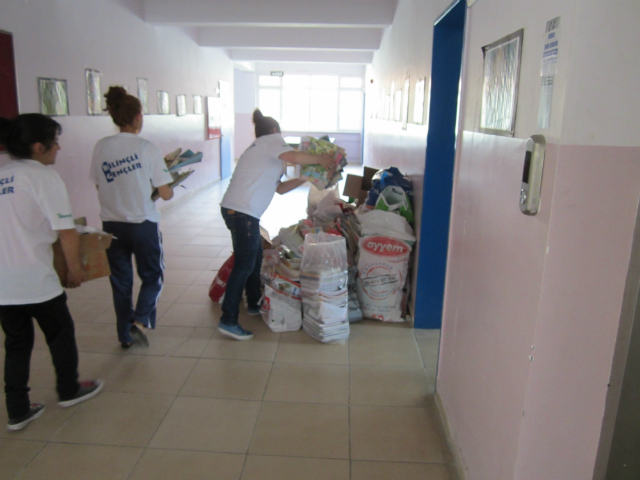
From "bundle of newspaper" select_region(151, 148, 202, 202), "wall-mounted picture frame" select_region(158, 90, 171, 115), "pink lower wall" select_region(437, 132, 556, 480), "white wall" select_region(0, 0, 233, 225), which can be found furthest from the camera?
"wall-mounted picture frame" select_region(158, 90, 171, 115)

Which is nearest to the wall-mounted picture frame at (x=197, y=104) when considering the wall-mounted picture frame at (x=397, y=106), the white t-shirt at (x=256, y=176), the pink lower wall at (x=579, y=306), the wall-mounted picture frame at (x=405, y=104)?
the wall-mounted picture frame at (x=397, y=106)

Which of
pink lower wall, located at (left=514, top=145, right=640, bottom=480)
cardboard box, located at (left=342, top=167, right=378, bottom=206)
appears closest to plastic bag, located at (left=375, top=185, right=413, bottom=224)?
cardboard box, located at (left=342, top=167, right=378, bottom=206)

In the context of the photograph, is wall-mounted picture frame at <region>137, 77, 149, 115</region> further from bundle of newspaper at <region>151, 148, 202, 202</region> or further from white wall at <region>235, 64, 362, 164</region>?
white wall at <region>235, 64, 362, 164</region>

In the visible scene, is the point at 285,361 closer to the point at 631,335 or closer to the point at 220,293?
the point at 220,293

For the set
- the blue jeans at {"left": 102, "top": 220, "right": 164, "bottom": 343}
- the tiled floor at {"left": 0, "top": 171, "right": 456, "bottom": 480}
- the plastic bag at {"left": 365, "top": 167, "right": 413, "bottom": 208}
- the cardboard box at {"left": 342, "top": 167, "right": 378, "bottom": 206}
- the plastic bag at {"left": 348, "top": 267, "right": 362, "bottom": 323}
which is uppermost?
the plastic bag at {"left": 365, "top": 167, "right": 413, "bottom": 208}

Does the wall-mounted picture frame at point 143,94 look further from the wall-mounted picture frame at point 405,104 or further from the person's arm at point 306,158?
the person's arm at point 306,158

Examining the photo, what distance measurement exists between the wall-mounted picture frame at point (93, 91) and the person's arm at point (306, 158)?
2820mm

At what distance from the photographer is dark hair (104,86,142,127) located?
8.31 ft

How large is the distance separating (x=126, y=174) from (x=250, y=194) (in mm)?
665

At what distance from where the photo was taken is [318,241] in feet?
9.92

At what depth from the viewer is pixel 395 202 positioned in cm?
332

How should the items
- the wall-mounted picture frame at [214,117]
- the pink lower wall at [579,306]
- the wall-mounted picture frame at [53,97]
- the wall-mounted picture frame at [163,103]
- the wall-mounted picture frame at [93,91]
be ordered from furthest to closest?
the wall-mounted picture frame at [214,117] → the wall-mounted picture frame at [163,103] → the wall-mounted picture frame at [93,91] → the wall-mounted picture frame at [53,97] → the pink lower wall at [579,306]

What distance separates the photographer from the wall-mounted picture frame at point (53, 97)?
3906 mm

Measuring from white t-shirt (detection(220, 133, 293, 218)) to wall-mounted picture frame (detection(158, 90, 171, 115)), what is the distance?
4.25 m
